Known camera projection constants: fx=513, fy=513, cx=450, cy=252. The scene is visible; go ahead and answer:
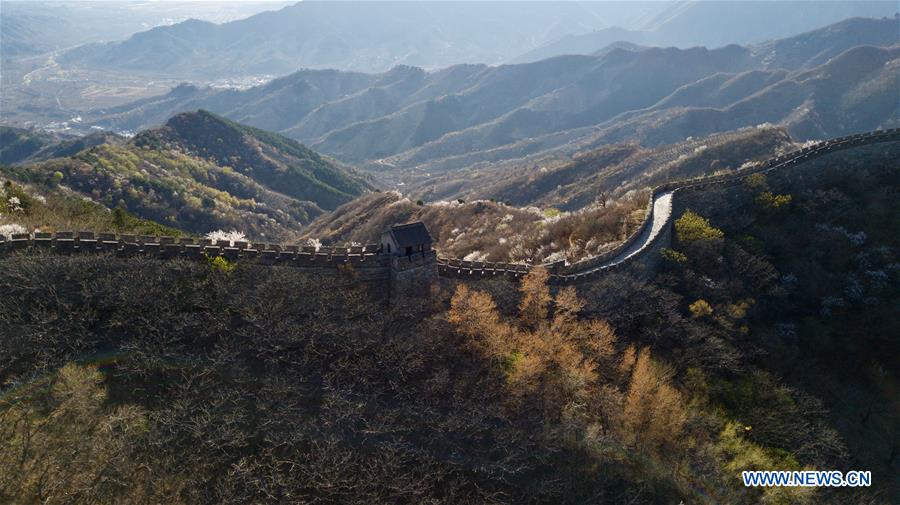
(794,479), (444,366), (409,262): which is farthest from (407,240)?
(794,479)

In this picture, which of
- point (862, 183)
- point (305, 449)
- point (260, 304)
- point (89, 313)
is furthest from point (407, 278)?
point (862, 183)

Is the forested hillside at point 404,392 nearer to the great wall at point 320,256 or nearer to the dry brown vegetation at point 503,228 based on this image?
the great wall at point 320,256

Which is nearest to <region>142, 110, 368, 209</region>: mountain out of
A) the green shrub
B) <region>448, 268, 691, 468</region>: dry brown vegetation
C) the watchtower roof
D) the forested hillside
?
the green shrub

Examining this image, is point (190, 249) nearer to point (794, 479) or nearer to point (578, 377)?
point (578, 377)

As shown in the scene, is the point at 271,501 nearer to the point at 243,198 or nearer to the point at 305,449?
the point at 305,449

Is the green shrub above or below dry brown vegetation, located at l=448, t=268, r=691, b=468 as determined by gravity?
above

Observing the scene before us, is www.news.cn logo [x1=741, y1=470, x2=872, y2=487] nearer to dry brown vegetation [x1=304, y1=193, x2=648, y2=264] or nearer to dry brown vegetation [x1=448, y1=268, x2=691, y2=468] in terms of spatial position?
dry brown vegetation [x1=448, y1=268, x2=691, y2=468]
